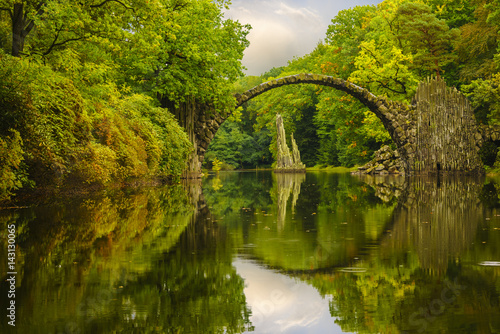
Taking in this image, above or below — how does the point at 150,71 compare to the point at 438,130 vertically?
above

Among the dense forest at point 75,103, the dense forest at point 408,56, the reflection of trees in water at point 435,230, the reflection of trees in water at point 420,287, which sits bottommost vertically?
the reflection of trees in water at point 420,287

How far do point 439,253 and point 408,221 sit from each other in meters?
3.25

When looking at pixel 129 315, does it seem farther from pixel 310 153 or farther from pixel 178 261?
pixel 310 153

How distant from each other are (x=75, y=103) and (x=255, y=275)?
11.3 m

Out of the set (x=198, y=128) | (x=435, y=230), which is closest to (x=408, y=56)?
(x=198, y=128)

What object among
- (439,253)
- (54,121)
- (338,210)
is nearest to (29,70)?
(54,121)

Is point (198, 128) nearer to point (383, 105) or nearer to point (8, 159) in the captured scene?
point (383, 105)

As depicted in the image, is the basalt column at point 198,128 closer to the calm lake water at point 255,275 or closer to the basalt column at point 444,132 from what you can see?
the basalt column at point 444,132

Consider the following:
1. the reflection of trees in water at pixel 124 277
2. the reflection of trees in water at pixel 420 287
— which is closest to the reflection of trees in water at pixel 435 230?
the reflection of trees in water at pixel 420 287

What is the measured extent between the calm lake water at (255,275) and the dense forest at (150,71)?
13.7ft

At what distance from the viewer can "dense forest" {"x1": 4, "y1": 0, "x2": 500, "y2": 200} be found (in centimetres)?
1330

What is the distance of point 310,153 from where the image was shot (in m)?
72.1

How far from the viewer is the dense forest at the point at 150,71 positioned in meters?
13.3

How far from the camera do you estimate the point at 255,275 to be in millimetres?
5191
